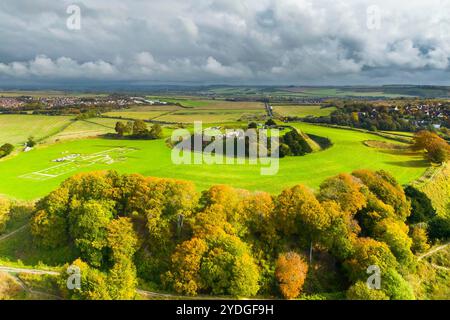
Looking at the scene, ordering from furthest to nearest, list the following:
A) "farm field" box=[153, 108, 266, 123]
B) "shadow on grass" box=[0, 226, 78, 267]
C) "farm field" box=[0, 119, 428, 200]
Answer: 1. "farm field" box=[153, 108, 266, 123]
2. "farm field" box=[0, 119, 428, 200]
3. "shadow on grass" box=[0, 226, 78, 267]

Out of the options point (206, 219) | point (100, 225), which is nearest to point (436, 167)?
point (206, 219)

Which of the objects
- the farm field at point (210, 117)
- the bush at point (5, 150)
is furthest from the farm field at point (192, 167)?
the farm field at point (210, 117)

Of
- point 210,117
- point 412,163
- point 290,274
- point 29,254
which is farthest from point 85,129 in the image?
point 290,274

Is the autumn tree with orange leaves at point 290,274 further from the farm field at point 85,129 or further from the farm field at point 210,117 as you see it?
the farm field at point 210,117

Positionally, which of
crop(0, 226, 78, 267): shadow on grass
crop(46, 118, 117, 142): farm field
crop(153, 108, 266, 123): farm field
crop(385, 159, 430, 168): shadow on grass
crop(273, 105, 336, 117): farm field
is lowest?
crop(0, 226, 78, 267): shadow on grass

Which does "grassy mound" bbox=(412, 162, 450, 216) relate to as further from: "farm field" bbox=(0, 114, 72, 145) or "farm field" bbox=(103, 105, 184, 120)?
"farm field" bbox=(103, 105, 184, 120)

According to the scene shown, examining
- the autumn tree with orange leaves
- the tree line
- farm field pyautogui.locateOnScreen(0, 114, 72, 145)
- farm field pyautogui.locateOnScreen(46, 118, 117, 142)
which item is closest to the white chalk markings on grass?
the tree line
